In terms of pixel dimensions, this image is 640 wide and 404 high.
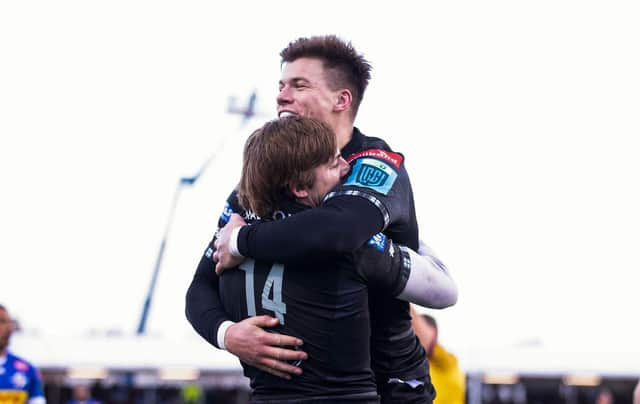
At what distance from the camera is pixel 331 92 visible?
419 centimetres

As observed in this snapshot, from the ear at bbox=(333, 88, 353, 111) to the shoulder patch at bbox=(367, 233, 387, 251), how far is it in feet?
3.18

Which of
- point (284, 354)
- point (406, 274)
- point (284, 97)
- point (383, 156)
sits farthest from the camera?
point (284, 97)

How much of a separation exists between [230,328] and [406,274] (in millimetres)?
686

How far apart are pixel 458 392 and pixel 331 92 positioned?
405 centimetres

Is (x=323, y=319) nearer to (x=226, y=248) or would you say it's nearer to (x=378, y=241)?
(x=378, y=241)

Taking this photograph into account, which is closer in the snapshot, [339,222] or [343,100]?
[339,222]

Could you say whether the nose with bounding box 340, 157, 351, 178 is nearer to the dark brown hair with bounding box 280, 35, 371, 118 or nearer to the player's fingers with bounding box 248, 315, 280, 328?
the player's fingers with bounding box 248, 315, 280, 328

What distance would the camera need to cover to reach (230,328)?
3443 mm

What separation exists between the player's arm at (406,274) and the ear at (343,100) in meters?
0.84

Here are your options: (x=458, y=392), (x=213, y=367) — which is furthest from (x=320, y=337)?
(x=213, y=367)

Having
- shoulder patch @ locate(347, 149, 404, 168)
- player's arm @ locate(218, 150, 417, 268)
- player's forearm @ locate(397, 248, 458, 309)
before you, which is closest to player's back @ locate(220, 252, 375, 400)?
player's arm @ locate(218, 150, 417, 268)

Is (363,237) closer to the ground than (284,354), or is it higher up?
higher up

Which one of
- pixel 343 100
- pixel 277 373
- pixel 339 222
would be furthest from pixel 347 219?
pixel 343 100

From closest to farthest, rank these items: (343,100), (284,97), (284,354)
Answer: (284,354) → (284,97) → (343,100)
